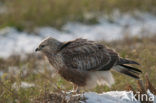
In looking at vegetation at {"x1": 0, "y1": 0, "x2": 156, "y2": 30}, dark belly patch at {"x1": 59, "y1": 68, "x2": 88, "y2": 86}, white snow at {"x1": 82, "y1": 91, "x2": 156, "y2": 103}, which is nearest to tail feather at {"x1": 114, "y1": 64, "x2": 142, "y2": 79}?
white snow at {"x1": 82, "y1": 91, "x2": 156, "y2": 103}

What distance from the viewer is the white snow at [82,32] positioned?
11.6 metres

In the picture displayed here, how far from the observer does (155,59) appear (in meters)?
7.16

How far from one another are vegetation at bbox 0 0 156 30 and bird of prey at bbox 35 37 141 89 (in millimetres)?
7108

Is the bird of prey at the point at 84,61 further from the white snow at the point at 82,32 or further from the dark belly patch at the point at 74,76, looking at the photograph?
the white snow at the point at 82,32

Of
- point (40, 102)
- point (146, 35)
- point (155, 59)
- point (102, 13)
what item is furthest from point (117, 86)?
point (102, 13)

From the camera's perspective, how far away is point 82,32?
1312 cm

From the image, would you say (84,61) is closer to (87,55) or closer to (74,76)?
(87,55)

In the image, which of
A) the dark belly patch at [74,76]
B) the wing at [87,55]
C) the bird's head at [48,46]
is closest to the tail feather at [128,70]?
the wing at [87,55]

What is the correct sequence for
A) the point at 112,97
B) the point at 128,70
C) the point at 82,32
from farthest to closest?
the point at 82,32 → the point at 128,70 → the point at 112,97

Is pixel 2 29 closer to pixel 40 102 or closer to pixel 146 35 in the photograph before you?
pixel 146 35

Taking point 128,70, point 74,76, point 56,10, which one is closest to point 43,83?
point 74,76

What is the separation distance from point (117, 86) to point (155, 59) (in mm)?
1099

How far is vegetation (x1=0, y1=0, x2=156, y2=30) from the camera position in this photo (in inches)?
527

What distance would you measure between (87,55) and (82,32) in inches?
284
